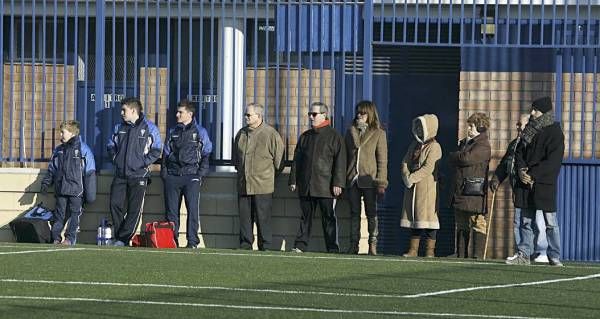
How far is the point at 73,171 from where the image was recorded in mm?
19547

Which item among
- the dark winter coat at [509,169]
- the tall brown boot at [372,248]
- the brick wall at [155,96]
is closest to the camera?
the dark winter coat at [509,169]

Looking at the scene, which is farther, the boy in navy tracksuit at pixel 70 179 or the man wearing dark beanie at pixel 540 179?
the boy in navy tracksuit at pixel 70 179

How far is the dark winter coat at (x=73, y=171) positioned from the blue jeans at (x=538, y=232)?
539 centimetres

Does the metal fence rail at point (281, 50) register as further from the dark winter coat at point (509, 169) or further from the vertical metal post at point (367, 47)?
the dark winter coat at point (509, 169)

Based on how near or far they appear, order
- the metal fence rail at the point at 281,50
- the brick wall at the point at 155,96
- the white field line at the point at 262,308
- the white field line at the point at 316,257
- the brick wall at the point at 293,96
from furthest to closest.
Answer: the brick wall at the point at 155,96
the brick wall at the point at 293,96
the metal fence rail at the point at 281,50
the white field line at the point at 316,257
the white field line at the point at 262,308

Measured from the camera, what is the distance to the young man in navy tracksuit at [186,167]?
63.5ft

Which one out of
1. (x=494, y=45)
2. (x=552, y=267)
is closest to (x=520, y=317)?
(x=552, y=267)

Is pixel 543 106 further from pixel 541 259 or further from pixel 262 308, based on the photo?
pixel 262 308

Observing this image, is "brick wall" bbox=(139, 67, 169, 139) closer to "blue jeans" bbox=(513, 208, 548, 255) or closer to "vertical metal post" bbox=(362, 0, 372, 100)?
"vertical metal post" bbox=(362, 0, 372, 100)

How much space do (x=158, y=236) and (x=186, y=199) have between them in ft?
2.26

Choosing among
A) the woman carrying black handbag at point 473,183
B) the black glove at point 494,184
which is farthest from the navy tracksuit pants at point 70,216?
the black glove at point 494,184

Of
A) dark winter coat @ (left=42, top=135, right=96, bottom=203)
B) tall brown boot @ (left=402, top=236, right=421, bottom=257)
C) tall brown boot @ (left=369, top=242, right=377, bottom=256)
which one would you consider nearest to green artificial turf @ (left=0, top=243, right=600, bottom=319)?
tall brown boot @ (left=402, top=236, right=421, bottom=257)

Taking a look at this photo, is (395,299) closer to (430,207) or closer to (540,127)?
(540,127)

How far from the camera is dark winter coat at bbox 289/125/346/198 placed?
739 inches
